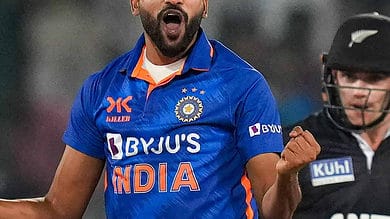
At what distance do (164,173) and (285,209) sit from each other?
319mm

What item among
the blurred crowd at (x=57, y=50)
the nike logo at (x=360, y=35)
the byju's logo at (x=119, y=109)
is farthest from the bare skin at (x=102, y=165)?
the blurred crowd at (x=57, y=50)

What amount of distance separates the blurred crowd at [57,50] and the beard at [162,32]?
1.29 meters

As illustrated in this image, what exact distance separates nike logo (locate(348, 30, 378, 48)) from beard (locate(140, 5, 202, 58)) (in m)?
0.86

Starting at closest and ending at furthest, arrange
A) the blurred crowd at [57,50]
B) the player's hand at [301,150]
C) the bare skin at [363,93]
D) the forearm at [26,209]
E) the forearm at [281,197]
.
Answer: the player's hand at [301,150], the forearm at [281,197], the forearm at [26,209], the bare skin at [363,93], the blurred crowd at [57,50]

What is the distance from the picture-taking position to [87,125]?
8.22ft

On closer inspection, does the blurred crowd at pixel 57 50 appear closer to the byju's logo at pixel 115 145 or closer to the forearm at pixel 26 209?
the forearm at pixel 26 209

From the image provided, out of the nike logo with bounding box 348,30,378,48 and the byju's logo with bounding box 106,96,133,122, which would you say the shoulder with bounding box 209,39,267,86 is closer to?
the byju's logo with bounding box 106,96,133,122

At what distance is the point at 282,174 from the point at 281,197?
0.09 meters

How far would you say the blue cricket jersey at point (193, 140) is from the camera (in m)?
2.32

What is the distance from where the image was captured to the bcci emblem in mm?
2332

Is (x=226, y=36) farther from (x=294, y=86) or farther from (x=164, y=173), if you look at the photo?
(x=164, y=173)

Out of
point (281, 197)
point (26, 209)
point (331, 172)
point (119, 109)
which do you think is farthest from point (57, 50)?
point (281, 197)

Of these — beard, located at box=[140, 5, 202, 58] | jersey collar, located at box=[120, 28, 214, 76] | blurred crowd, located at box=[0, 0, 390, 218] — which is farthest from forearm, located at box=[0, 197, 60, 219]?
blurred crowd, located at box=[0, 0, 390, 218]

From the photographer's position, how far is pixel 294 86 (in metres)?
3.62
